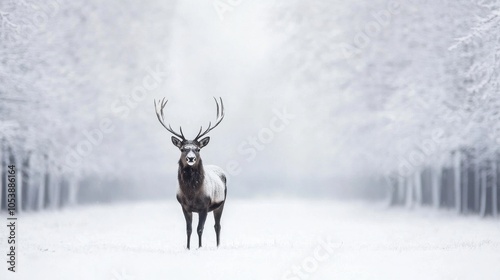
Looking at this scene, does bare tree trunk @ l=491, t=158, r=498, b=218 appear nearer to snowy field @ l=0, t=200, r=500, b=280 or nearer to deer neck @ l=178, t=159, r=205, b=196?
snowy field @ l=0, t=200, r=500, b=280

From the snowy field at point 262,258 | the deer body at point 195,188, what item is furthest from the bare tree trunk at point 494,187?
the deer body at point 195,188

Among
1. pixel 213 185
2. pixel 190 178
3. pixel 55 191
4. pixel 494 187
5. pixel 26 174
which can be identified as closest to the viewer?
pixel 190 178

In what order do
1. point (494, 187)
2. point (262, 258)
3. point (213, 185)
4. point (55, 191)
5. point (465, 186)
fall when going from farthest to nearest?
point (55, 191)
point (465, 186)
point (494, 187)
point (213, 185)
point (262, 258)

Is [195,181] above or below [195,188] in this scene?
above

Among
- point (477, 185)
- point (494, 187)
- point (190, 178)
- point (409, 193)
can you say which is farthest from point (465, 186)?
point (190, 178)

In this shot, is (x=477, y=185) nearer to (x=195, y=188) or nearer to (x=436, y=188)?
(x=436, y=188)

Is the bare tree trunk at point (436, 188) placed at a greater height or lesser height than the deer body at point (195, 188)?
lesser

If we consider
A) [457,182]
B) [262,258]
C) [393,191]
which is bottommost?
[393,191]

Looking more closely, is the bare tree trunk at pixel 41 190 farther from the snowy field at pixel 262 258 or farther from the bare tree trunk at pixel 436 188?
the bare tree trunk at pixel 436 188

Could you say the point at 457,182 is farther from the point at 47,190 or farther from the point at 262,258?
the point at 47,190

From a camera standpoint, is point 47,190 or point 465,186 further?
point 47,190

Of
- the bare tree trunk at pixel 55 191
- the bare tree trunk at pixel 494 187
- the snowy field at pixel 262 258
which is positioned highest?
the bare tree trunk at pixel 494 187

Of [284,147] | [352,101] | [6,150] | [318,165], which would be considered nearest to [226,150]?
[284,147]

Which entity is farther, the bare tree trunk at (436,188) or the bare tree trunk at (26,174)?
the bare tree trunk at (436,188)
